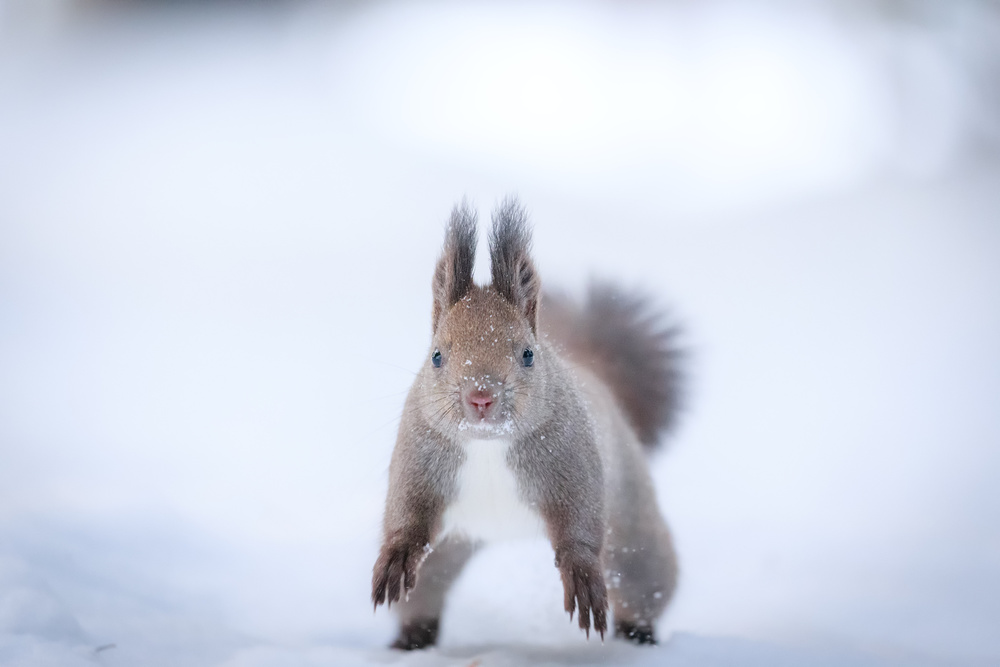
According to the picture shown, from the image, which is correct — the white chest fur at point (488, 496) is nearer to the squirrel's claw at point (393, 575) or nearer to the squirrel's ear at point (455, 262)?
the squirrel's claw at point (393, 575)

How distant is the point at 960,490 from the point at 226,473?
1841mm

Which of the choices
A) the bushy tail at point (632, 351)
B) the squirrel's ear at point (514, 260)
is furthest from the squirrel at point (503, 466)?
the bushy tail at point (632, 351)

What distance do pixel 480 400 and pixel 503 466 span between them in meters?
0.23

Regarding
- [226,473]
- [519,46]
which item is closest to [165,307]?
[226,473]

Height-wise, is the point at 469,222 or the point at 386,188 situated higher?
the point at 386,188

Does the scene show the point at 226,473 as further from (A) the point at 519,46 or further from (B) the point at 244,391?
(A) the point at 519,46

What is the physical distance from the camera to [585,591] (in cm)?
134

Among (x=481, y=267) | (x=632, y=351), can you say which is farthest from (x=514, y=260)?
(x=632, y=351)

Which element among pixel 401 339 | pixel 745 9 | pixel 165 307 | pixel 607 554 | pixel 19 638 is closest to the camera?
pixel 19 638

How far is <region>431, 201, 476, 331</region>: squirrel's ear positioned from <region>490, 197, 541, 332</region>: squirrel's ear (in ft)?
0.15

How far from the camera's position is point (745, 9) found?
2029 millimetres

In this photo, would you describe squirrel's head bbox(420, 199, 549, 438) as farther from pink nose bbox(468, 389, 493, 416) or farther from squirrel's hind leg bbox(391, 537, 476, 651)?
squirrel's hind leg bbox(391, 537, 476, 651)

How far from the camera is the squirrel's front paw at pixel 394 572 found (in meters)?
1.33

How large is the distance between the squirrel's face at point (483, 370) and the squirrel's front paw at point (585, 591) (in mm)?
263
